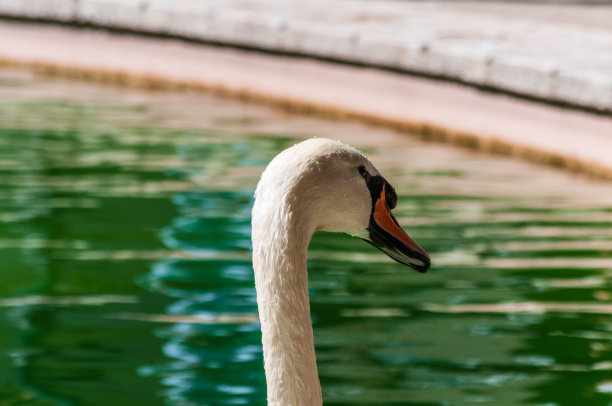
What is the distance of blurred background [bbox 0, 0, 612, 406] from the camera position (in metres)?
4.36

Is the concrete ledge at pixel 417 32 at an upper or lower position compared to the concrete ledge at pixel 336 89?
upper

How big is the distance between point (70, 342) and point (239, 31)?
15.9 ft

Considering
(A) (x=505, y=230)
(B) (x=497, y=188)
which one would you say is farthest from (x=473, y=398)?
(B) (x=497, y=188)

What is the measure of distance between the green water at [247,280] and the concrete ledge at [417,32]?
1.60 feet

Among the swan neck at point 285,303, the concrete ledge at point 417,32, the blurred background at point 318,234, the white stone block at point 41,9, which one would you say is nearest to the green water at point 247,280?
the blurred background at point 318,234

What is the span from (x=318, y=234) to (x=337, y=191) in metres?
3.34

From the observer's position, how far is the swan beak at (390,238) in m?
2.82

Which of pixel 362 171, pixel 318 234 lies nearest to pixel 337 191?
pixel 362 171

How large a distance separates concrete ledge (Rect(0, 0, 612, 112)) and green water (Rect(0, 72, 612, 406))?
489 millimetres

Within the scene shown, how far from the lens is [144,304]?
4.91 m

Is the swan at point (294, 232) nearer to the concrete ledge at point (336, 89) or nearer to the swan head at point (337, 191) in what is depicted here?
the swan head at point (337, 191)

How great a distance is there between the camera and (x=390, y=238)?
2879 millimetres

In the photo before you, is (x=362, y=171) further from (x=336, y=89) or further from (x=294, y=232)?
(x=336, y=89)

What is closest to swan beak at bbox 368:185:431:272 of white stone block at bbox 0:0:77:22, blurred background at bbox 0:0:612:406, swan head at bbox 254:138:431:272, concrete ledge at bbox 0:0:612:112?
swan head at bbox 254:138:431:272
